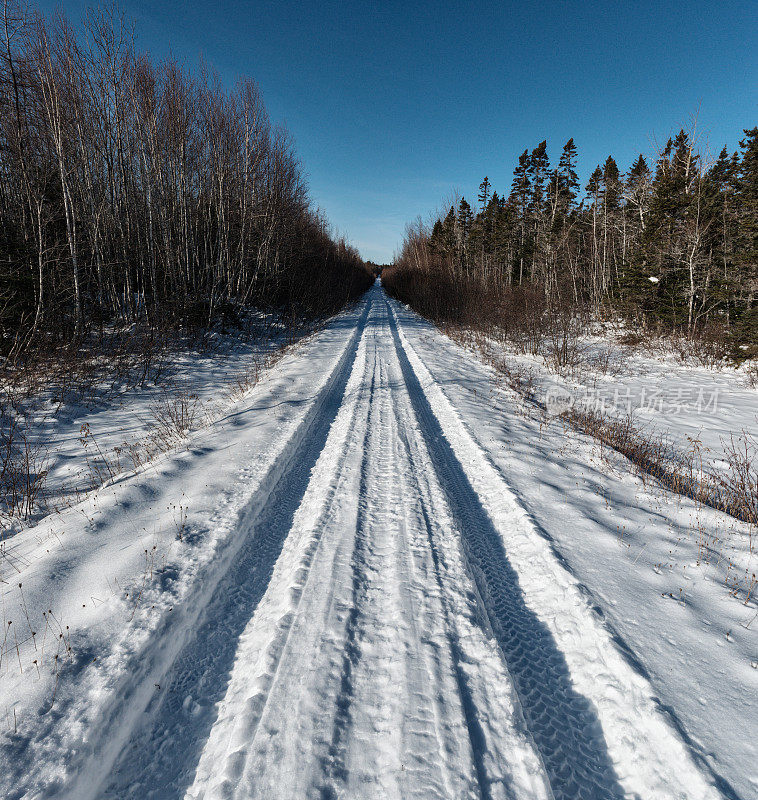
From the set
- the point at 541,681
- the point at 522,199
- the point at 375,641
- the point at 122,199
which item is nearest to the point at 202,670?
the point at 375,641

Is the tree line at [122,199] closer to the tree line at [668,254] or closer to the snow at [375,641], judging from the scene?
the snow at [375,641]

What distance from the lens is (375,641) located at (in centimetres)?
235

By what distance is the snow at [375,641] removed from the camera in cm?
172

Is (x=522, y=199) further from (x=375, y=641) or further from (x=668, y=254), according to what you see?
(x=375, y=641)

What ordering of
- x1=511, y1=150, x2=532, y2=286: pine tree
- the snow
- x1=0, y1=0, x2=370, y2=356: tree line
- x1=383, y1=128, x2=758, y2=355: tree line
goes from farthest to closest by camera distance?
x1=511, y1=150, x2=532, y2=286: pine tree, x1=383, y1=128, x2=758, y2=355: tree line, x1=0, y1=0, x2=370, y2=356: tree line, the snow

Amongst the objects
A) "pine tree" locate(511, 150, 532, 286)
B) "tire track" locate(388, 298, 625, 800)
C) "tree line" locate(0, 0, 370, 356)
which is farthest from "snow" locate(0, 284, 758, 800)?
"pine tree" locate(511, 150, 532, 286)

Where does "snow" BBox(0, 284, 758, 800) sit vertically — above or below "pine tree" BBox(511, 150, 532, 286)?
below

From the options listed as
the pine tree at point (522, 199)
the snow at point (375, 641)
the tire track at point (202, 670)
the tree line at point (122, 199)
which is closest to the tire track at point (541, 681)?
the snow at point (375, 641)

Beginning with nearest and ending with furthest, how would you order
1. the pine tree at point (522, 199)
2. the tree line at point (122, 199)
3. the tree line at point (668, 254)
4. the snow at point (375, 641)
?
1. the snow at point (375, 641)
2. the tree line at point (122, 199)
3. the tree line at point (668, 254)
4. the pine tree at point (522, 199)

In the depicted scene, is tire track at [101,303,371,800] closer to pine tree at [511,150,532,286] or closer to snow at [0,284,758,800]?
snow at [0,284,758,800]

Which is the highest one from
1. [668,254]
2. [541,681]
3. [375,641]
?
[668,254]

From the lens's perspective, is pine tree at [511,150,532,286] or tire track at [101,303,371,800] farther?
pine tree at [511,150,532,286]

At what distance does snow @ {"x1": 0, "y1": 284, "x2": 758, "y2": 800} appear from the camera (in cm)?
172

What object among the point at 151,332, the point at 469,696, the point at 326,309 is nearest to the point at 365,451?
the point at 469,696
